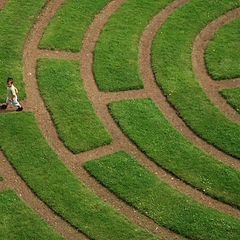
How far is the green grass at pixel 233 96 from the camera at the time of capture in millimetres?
34850

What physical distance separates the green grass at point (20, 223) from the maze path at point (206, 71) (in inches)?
667

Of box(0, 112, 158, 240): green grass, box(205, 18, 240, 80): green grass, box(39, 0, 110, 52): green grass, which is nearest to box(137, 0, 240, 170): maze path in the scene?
box(205, 18, 240, 80): green grass

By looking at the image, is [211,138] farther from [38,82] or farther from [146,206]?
[38,82]

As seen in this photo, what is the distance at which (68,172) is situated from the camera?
29984mm

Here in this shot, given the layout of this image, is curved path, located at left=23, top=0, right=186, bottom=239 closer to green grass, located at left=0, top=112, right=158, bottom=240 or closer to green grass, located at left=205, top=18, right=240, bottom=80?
green grass, located at left=0, top=112, right=158, bottom=240

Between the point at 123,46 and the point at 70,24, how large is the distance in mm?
5516

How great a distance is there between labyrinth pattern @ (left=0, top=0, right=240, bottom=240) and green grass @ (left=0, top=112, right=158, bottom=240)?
7 centimetres

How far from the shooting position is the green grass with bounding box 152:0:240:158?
3306 centimetres

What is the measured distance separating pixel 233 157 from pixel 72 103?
13.1 m

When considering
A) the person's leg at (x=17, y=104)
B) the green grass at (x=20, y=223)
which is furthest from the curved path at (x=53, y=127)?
the green grass at (x=20, y=223)

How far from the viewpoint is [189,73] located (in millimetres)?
36625

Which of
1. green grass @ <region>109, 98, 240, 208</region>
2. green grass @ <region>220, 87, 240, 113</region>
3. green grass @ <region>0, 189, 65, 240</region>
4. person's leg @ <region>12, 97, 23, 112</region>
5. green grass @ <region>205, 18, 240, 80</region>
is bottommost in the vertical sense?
green grass @ <region>0, 189, 65, 240</region>

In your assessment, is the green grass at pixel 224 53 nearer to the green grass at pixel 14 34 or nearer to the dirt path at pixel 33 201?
the green grass at pixel 14 34

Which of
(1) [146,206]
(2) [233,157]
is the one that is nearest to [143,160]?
(1) [146,206]
